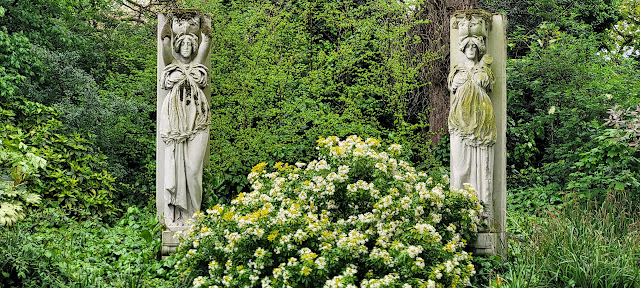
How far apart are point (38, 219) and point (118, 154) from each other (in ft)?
9.93

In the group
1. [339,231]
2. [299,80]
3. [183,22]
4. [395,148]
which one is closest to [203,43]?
[183,22]

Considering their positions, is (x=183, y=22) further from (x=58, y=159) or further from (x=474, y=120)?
(x=474, y=120)

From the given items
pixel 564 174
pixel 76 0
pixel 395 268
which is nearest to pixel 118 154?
pixel 76 0

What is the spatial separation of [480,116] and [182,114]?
2906 millimetres

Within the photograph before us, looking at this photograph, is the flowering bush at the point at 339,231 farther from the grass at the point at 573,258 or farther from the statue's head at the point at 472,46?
the statue's head at the point at 472,46

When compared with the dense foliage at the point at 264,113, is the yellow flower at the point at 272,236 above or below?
below

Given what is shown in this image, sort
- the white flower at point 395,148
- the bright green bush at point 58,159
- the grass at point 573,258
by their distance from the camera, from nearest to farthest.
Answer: the grass at point 573,258, the white flower at point 395,148, the bright green bush at point 58,159

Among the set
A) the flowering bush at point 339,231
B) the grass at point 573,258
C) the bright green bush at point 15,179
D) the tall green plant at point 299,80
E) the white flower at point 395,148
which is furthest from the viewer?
the tall green plant at point 299,80

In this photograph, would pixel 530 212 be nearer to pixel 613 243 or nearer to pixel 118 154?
pixel 613 243

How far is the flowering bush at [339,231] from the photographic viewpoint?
5039mm

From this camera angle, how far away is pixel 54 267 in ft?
18.5

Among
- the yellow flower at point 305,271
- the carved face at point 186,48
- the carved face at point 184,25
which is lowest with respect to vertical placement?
the yellow flower at point 305,271

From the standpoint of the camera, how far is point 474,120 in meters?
6.57

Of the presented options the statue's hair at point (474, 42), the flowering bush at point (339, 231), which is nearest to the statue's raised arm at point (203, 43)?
the flowering bush at point (339, 231)
